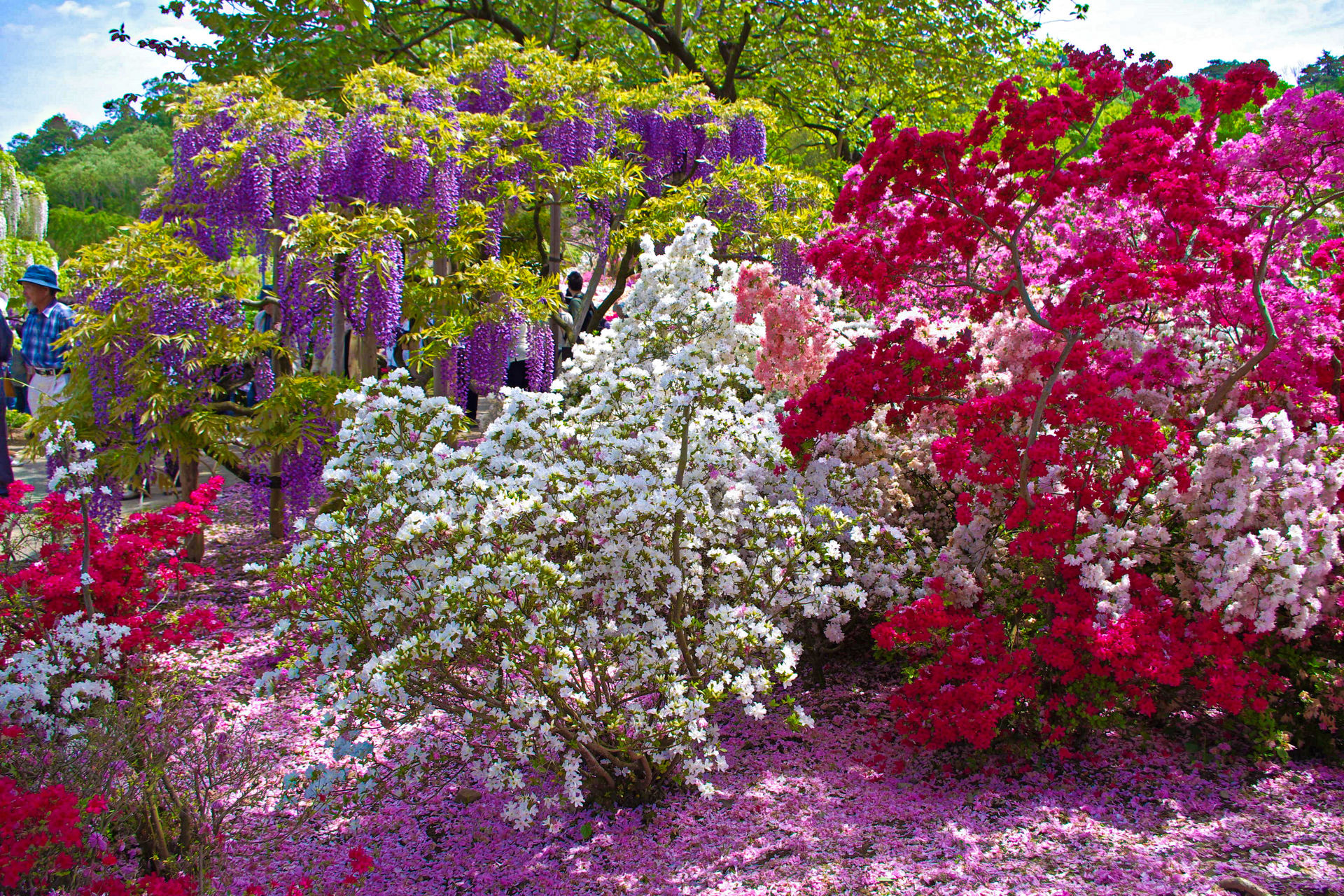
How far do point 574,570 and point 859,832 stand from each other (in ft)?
4.26

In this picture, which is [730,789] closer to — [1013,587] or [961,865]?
[961,865]

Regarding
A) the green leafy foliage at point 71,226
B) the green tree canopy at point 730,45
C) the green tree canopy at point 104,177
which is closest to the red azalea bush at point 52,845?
the green tree canopy at point 730,45

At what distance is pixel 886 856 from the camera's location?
2.79 metres

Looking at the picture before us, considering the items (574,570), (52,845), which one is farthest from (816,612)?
(52,845)

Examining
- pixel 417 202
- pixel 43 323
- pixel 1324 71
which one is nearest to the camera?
pixel 417 202

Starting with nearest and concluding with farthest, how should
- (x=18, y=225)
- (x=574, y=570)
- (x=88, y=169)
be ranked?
(x=574, y=570), (x=18, y=225), (x=88, y=169)

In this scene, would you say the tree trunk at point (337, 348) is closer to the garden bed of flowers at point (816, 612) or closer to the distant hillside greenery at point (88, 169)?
the garden bed of flowers at point (816, 612)

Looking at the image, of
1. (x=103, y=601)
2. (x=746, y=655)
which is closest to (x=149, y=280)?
(x=103, y=601)

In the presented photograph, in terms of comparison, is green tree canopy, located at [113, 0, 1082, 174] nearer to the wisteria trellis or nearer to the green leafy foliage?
the wisteria trellis

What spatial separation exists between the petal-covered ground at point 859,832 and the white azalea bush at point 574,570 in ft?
0.73

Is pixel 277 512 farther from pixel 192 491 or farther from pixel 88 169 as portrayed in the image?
pixel 88 169

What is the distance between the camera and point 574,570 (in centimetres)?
290

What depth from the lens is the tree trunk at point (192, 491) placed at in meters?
5.85

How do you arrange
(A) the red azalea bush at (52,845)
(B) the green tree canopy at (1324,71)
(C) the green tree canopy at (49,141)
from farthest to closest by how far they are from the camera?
(C) the green tree canopy at (49,141)
(B) the green tree canopy at (1324,71)
(A) the red azalea bush at (52,845)
